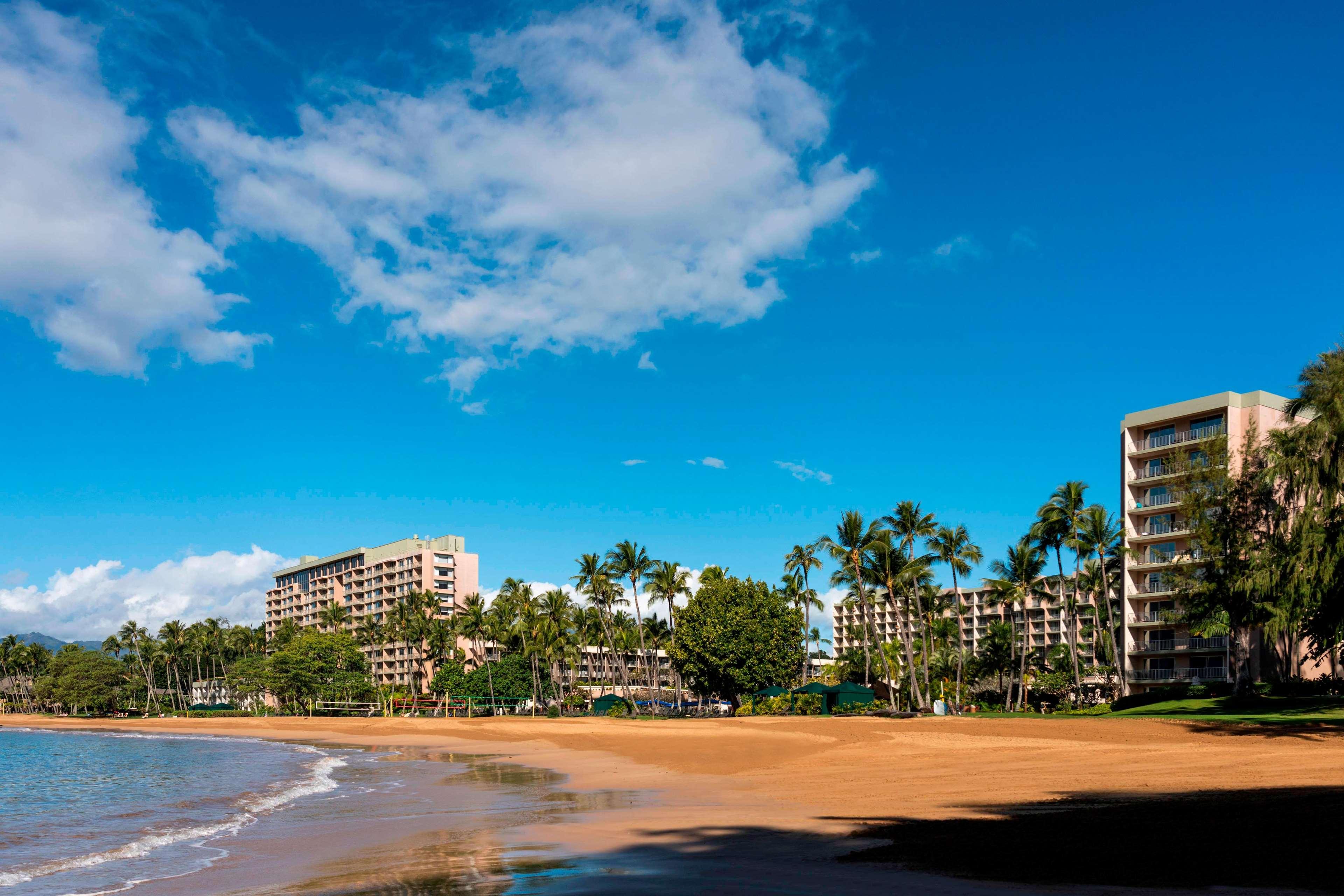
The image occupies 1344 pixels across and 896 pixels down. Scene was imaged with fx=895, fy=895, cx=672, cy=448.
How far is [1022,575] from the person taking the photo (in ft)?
223

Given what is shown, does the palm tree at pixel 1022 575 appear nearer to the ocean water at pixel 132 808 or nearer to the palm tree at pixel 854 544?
the palm tree at pixel 854 544

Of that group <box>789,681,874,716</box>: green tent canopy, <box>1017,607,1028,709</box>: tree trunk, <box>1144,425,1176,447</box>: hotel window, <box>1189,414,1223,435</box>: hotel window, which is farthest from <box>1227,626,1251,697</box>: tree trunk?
<box>789,681,874,716</box>: green tent canopy

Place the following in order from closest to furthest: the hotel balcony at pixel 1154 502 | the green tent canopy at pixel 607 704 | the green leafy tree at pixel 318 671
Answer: the hotel balcony at pixel 1154 502 → the green tent canopy at pixel 607 704 → the green leafy tree at pixel 318 671

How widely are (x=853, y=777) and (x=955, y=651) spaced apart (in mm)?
69549

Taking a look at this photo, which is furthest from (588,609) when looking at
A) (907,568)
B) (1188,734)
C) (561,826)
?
(561,826)

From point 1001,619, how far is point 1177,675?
52.4 metres

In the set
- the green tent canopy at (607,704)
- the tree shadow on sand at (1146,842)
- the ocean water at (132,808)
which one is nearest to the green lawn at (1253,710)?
the tree shadow on sand at (1146,842)

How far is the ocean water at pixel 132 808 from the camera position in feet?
48.0

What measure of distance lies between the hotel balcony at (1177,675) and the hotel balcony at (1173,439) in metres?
15.5

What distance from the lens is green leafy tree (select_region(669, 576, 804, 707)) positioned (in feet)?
209

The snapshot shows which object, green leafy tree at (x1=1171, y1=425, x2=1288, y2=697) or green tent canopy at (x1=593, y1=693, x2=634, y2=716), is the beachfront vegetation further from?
green leafy tree at (x1=1171, y1=425, x2=1288, y2=697)

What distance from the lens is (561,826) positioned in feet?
52.1

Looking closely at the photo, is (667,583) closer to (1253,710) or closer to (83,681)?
(1253,710)

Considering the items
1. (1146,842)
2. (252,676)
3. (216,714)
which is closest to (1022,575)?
(1146,842)
